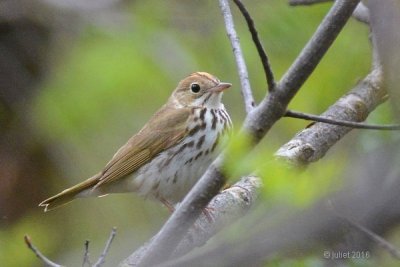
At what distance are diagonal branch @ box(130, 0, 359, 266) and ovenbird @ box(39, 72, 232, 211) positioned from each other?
264 centimetres

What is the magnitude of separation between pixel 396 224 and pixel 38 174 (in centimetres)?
540

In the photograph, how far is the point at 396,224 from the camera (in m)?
3.91

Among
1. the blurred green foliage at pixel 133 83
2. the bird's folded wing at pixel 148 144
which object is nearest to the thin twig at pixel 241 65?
the blurred green foliage at pixel 133 83

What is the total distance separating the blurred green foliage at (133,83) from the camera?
22.6ft

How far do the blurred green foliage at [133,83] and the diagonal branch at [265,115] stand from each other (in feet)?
5.48

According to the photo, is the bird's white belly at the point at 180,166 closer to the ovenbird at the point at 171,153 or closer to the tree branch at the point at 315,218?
the ovenbird at the point at 171,153

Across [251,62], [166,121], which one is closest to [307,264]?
[166,121]

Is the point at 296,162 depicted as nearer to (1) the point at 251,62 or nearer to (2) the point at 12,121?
(1) the point at 251,62

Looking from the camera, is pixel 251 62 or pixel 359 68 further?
pixel 251 62

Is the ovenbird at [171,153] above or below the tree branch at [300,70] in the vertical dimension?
below

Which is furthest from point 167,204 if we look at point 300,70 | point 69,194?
point 300,70

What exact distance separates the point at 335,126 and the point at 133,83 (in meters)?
1.57

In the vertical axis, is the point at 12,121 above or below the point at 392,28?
below

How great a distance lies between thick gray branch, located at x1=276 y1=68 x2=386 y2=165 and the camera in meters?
5.75
